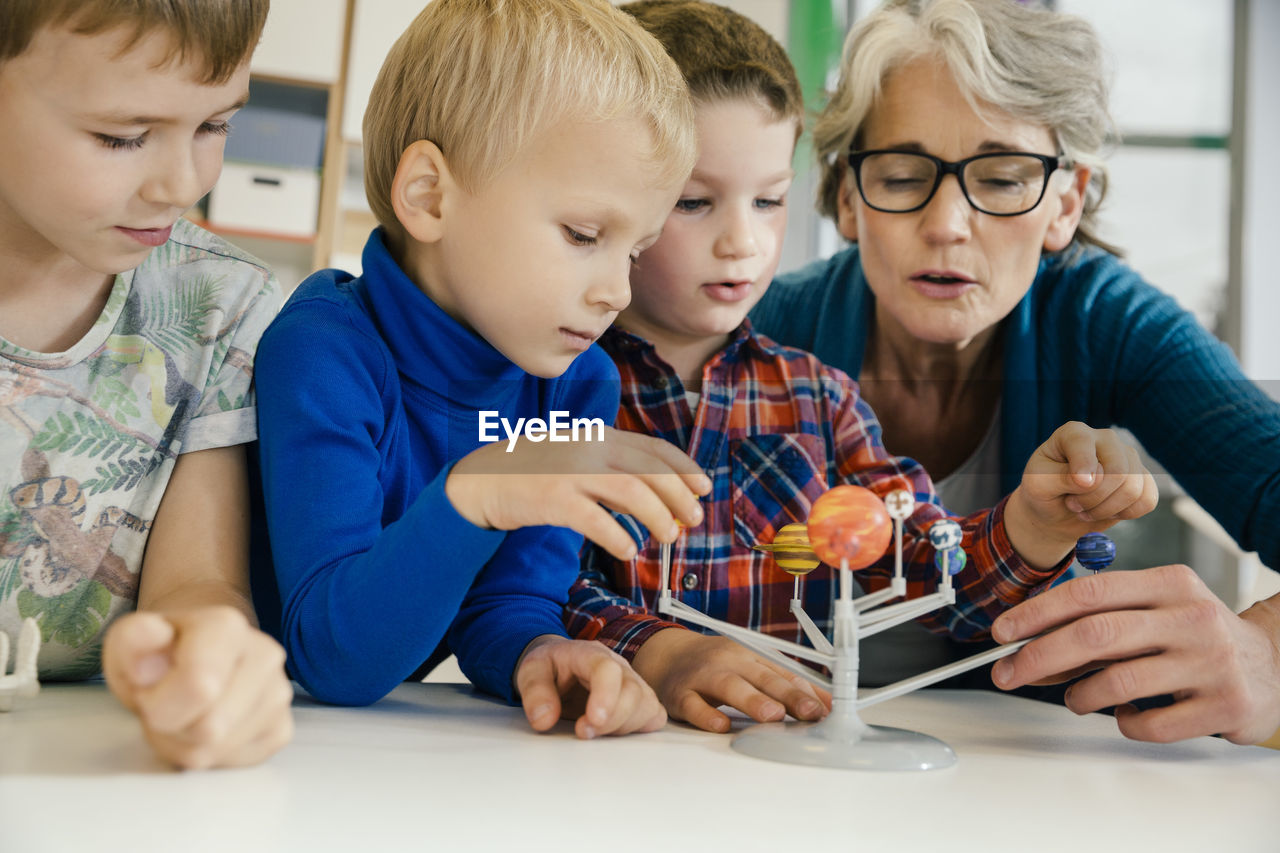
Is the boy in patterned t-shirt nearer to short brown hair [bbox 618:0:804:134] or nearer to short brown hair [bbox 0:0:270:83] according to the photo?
short brown hair [bbox 0:0:270:83]

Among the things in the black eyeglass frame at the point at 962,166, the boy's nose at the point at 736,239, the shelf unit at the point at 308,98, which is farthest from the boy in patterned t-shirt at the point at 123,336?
the shelf unit at the point at 308,98

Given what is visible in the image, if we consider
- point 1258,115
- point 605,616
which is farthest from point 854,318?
point 1258,115

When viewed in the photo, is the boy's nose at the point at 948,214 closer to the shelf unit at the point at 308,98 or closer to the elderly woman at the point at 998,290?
the elderly woman at the point at 998,290

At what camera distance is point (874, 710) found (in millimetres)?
821

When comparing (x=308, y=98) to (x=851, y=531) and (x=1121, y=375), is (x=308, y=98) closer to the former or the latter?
(x=1121, y=375)

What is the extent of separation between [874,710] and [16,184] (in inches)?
25.8

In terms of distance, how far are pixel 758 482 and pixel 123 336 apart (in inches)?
20.9

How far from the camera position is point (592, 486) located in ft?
1.92

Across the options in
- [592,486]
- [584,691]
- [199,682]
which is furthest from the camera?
[584,691]

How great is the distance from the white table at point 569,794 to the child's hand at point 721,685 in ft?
0.08

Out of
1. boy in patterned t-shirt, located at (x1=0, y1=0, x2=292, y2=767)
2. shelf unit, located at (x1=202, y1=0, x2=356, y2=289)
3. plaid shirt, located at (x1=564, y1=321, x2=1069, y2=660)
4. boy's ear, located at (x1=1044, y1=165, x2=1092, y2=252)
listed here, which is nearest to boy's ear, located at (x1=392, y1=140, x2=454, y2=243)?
boy in patterned t-shirt, located at (x1=0, y1=0, x2=292, y2=767)

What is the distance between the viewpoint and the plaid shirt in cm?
98

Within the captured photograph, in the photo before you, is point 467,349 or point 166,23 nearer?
point 166,23

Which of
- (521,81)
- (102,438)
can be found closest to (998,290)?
(521,81)
